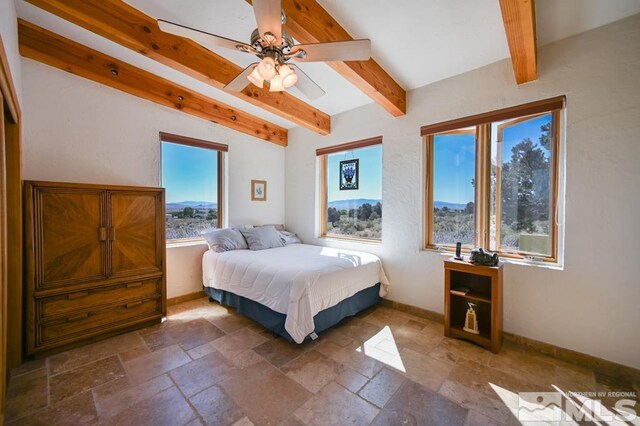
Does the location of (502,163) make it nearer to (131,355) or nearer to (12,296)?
(131,355)

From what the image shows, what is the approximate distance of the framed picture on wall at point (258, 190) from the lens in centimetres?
411

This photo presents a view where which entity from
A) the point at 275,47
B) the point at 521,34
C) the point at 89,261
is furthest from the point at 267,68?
the point at 89,261

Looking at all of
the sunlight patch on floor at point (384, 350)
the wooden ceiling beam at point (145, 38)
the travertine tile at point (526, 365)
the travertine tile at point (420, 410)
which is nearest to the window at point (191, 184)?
the wooden ceiling beam at point (145, 38)

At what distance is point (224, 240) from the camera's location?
3.31 metres

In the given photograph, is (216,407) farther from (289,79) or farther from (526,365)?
(526,365)

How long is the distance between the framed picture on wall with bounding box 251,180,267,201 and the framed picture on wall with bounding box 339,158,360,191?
1.30m

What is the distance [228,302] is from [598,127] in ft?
12.5

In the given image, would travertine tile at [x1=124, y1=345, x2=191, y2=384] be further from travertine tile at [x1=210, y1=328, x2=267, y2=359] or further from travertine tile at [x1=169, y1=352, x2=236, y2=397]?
travertine tile at [x1=210, y1=328, x2=267, y2=359]

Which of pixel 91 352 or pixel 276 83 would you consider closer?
pixel 276 83

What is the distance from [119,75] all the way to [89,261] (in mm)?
1912

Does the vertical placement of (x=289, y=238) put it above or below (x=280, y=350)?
above

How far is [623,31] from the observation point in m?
1.89

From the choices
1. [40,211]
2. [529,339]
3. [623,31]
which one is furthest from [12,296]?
[623,31]

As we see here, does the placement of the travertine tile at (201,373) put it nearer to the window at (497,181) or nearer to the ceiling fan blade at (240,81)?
the ceiling fan blade at (240,81)
